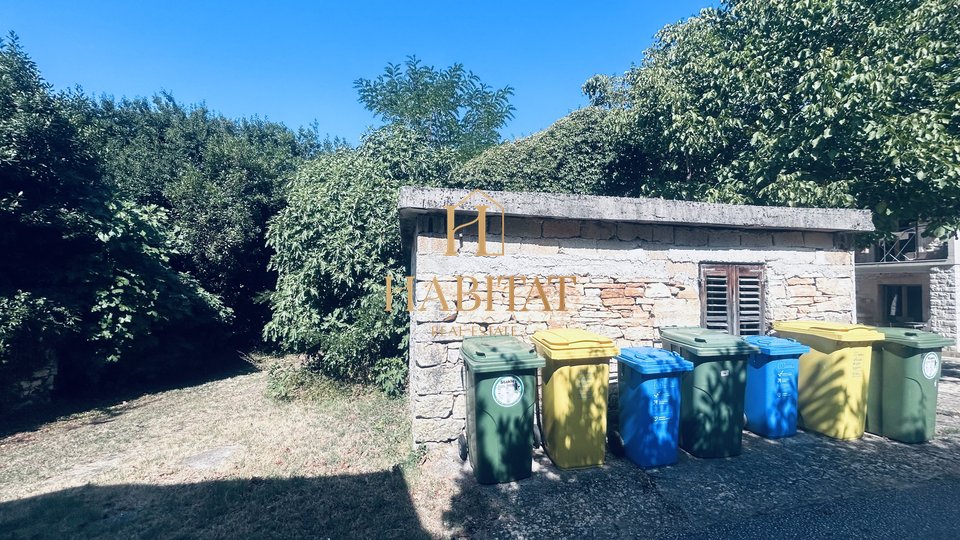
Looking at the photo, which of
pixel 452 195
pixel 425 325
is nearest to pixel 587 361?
pixel 425 325

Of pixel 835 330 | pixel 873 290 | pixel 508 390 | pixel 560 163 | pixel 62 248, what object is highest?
pixel 560 163

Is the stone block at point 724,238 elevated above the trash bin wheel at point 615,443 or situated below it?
above

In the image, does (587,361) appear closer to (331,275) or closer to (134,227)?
(331,275)

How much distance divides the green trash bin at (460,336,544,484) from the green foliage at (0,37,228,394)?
6.42 m

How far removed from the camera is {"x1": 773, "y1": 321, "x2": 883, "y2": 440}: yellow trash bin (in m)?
4.64

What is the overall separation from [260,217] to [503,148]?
724 cm

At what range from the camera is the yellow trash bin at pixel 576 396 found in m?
4.03

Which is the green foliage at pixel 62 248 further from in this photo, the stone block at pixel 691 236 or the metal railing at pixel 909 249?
the metal railing at pixel 909 249

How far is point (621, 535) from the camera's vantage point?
3219 mm

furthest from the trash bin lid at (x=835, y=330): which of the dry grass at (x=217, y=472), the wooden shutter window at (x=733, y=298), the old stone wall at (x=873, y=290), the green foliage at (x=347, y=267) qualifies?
the old stone wall at (x=873, y=290)

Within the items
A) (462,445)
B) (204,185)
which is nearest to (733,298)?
(462,445)

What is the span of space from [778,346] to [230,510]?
17.8ft

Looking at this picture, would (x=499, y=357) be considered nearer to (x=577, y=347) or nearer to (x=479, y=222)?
(x=577, y=347)

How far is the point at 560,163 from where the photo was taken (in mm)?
12648
